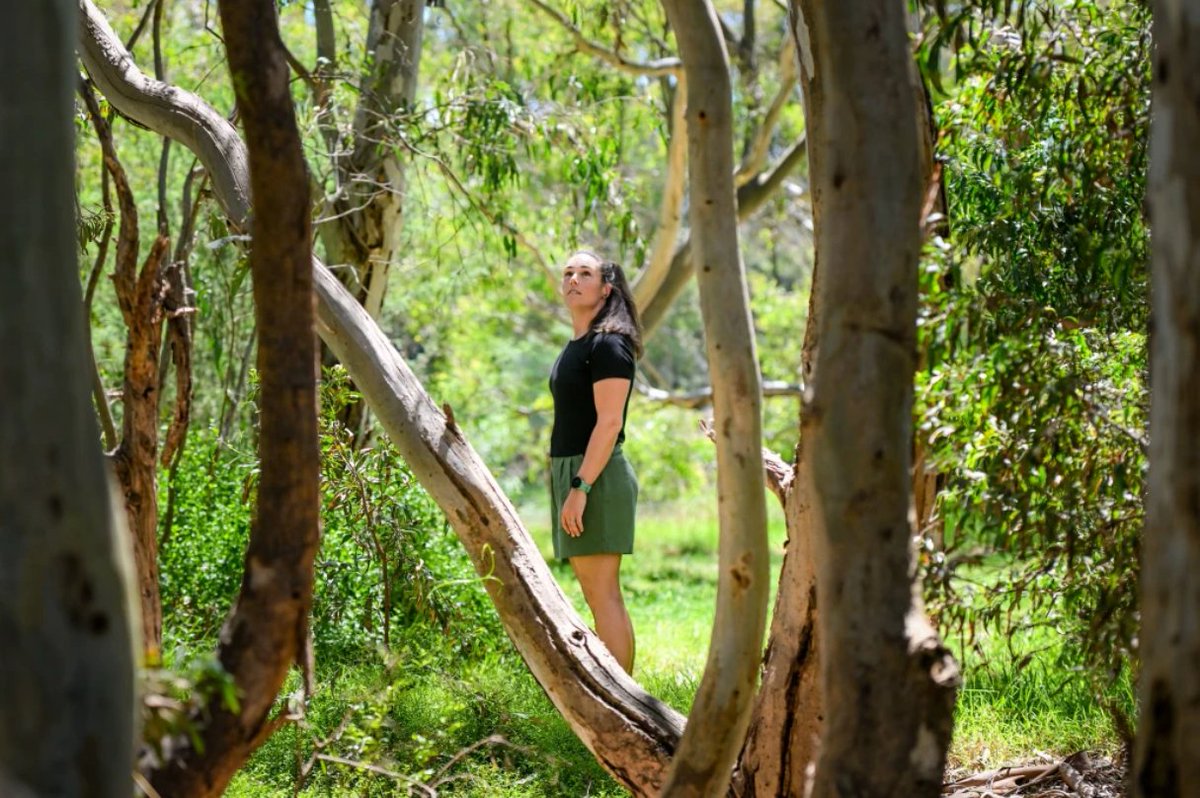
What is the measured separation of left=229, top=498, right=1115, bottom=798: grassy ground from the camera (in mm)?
4625

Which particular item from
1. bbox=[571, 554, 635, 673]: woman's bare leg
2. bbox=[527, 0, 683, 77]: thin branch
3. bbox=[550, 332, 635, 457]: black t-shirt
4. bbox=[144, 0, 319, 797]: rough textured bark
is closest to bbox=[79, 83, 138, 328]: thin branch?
bbox=[550, 332, 635, 457]: black t-shirt

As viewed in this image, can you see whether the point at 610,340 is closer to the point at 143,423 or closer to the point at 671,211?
the point at 143,423

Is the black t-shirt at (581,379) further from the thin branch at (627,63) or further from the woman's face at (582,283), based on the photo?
the thin branch at (627,63)

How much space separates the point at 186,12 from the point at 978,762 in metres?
9.53

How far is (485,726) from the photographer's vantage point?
5.29 meters

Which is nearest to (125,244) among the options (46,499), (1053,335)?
(46,499)

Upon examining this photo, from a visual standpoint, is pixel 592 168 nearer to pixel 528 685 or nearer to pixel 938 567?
pixel 528 685

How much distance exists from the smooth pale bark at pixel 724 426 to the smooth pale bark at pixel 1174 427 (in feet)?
3.29

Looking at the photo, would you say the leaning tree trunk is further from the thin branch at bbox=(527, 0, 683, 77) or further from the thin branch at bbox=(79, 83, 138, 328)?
the thin branch at bbox=(527, 0, 683, 77)

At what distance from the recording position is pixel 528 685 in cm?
600

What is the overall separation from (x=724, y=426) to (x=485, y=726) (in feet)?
8.62

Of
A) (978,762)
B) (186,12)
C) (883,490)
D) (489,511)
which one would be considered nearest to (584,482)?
(489,511)

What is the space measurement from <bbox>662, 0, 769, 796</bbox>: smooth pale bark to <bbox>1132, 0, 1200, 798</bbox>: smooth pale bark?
3.29 feet

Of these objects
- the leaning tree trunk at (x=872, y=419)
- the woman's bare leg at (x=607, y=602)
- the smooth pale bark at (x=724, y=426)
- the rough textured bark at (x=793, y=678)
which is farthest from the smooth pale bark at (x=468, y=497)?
the leaning tree trunk at (x=872, y=419)
